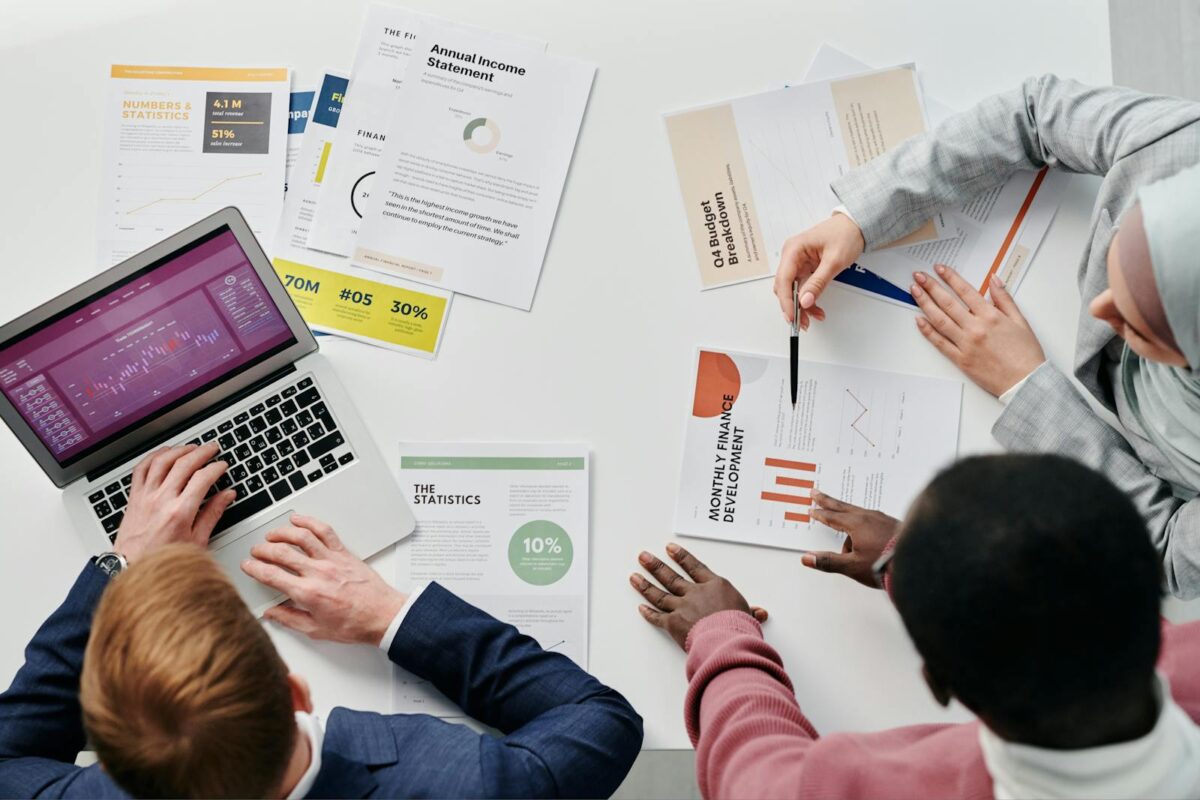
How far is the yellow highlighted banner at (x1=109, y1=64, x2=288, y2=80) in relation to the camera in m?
1.22

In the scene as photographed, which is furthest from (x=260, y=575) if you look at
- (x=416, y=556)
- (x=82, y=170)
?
(x=82, y=170)

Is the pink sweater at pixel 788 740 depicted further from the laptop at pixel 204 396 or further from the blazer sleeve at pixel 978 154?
the blazer sleeve at pixel 978 154

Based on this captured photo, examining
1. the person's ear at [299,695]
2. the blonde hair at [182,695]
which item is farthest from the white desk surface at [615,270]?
the blonde hair at [182,695]

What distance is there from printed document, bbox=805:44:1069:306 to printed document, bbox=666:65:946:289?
18mm

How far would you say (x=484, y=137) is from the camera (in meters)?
1.22

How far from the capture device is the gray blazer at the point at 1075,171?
3.54 ft

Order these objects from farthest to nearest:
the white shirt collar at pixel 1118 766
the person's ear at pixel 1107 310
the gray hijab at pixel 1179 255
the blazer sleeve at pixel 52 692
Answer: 1. the blazer sleeve at pixel 52 692
2. the person's ear at pixel 1107 310
3. the gray hijab at pixel 1179 255
4. the white shirt collar at pixel 1118 766

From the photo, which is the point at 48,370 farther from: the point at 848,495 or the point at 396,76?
the point at 848,495

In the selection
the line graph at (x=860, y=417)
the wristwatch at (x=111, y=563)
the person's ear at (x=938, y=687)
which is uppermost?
the wristwatch at (x=111, y=563)

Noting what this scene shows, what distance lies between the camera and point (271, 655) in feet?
2.75

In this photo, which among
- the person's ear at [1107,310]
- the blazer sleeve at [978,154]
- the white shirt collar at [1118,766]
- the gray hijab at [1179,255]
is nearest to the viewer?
the white shirt collar at [1118,766]

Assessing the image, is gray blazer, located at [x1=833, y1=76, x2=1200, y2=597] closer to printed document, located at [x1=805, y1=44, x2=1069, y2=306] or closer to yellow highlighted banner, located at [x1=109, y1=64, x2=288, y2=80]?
→ printed document, located at [x1=805, y1=44, x2=1069, y2=306]

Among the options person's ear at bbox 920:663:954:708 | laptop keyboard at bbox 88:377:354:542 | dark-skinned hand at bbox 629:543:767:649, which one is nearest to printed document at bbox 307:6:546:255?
laptop keyboard at bbox 88:377:354:542

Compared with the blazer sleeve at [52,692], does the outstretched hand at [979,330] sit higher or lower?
higher
